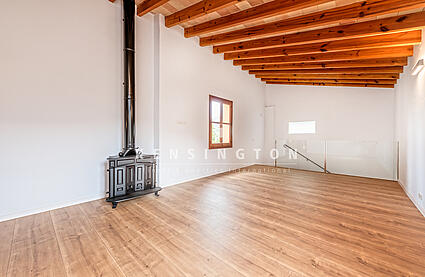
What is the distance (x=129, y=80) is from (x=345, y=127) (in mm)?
6186

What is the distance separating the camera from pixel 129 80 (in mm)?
3430

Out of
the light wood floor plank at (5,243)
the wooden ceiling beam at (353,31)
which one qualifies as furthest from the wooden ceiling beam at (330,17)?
the light wood floor plank at (5,243)

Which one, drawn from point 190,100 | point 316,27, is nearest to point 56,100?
point 190,100

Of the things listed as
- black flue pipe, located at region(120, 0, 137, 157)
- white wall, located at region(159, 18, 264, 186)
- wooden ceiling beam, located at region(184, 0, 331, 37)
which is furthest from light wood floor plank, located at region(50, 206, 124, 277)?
wooden ceiling beam, located at region(184, 0, 331, 37)

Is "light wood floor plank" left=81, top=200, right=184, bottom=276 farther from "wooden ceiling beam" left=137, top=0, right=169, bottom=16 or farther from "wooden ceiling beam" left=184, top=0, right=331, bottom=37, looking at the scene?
"wooden ceiling beam" left=184, top=0, right=331, bottom=37

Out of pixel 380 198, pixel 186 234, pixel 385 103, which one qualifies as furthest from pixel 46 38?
pixel 385 103

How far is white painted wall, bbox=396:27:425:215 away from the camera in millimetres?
3006

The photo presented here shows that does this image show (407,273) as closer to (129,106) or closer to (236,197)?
(236,197)

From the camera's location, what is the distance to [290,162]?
6730 mm

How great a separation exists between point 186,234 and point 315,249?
4.40 ft

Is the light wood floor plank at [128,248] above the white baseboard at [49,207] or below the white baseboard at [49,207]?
below

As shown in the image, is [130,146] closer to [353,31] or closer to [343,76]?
[353,31]

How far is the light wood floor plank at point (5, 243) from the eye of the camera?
170 cm

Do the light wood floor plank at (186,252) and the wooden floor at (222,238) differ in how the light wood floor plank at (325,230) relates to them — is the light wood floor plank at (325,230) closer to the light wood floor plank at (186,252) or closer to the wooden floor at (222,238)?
the wooden floor at (222,238)
